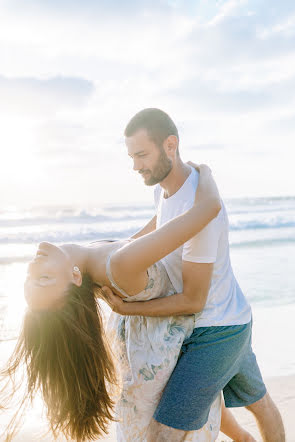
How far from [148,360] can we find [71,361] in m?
0.41

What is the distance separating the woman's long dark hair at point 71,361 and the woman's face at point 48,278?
5 cm

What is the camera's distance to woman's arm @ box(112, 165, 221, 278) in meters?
2.22

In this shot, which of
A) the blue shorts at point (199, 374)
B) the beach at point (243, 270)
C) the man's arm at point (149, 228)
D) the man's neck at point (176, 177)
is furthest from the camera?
the beach at point (243, 270)

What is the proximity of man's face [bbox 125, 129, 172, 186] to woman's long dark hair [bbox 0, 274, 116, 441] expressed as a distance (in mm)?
696

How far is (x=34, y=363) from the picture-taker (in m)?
2.54

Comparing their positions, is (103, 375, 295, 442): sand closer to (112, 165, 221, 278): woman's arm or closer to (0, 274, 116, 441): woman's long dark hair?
(0, 274, 116, 441): woman's long dark hair

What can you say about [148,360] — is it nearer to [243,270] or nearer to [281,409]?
[281,409]

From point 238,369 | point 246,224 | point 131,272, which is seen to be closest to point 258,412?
point 238,369

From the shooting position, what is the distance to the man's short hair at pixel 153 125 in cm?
281

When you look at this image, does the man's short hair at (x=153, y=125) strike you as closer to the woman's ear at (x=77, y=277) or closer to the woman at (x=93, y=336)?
the woman at (x=93, y=336)

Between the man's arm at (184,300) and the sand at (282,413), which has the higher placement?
the man's arm at (184,300)

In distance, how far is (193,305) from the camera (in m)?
2.42

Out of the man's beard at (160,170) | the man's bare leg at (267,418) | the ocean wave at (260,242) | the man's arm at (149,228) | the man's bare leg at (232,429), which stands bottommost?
the ocean wave at (260,242)

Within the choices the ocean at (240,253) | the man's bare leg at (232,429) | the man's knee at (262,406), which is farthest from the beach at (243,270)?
the man's knee at (262,406)
